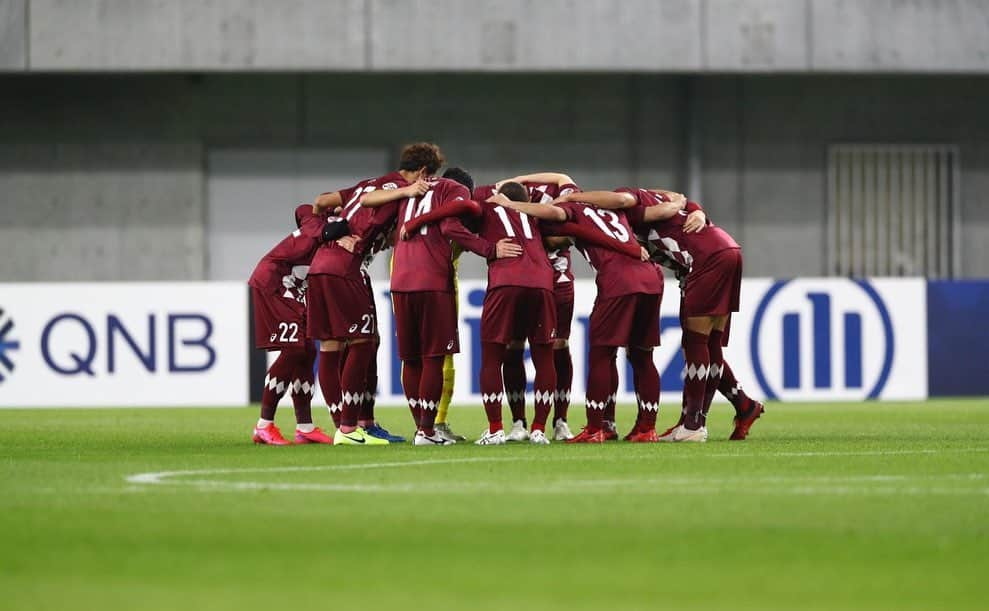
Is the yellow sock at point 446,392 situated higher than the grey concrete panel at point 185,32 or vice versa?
the grey concrete panel at point 185,32

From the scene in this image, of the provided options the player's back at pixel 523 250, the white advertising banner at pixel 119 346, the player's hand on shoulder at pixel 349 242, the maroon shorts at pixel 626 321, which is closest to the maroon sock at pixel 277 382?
the player's hand on shoulder at pixel 349 242

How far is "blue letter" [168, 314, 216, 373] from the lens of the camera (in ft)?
64.4

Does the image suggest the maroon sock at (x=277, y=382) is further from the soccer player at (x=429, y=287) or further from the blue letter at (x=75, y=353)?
the blue letter at (x=75, y=353)

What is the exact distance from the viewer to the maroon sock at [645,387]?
11.8m

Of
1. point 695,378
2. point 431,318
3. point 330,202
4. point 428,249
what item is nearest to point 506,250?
point 428,249

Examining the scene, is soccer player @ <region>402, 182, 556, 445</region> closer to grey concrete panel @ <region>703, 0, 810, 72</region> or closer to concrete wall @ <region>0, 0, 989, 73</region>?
concrete wall @ <region>0, 0, 989, 73</region>

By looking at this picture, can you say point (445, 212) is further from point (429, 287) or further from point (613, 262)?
point (613, 262)

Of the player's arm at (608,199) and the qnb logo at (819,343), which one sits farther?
the qnb logo at (819,343)

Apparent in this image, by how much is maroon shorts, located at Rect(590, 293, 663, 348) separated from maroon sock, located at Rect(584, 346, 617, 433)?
9cm

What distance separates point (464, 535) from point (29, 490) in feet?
8.44

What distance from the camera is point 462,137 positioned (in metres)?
27.5

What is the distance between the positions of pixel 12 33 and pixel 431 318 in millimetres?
14912

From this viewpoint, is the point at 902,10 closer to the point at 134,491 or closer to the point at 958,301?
the point at 958,301

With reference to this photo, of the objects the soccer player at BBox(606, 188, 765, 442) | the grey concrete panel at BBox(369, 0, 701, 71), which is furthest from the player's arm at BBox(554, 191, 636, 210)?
the grey concrete panel at BBox(369, 0, 701, 71)
